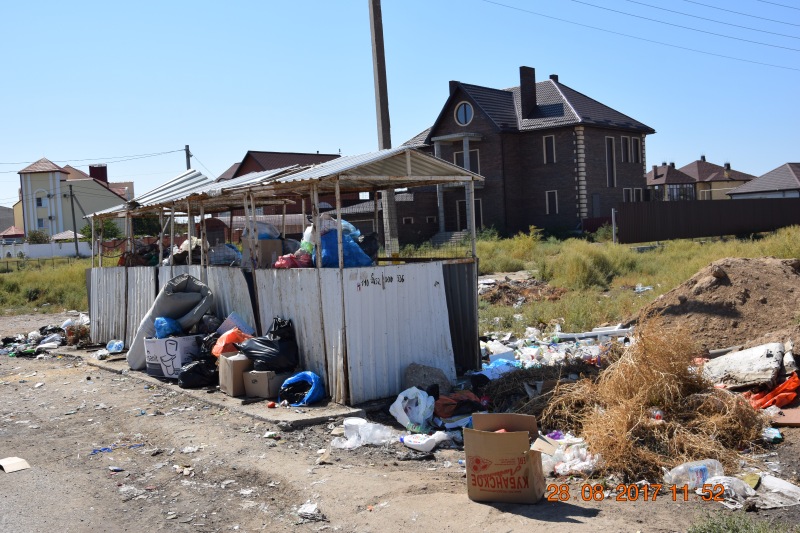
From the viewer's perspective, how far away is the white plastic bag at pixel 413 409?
7090mm

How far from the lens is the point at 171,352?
10102 mm

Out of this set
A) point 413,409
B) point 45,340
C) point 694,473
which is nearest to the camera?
point 694,473

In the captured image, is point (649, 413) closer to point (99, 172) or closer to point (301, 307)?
point (301, 307)

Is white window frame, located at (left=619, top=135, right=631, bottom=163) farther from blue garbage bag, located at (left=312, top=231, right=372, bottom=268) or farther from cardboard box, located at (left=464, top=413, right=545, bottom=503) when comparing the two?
cardboard box, located at (left=464, top=413, right=545, bottom=503)

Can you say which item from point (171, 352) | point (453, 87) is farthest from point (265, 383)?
point (453, 87)

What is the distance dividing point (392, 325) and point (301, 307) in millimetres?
1155

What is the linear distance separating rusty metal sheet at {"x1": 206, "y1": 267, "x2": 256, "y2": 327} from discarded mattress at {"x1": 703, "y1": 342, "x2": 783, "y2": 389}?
5636mm

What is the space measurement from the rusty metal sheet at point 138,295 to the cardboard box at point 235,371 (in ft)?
13.3

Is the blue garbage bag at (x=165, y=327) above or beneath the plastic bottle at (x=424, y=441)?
above

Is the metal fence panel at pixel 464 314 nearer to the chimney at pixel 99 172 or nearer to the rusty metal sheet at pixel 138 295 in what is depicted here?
the rusty metal sheet at pixel 138 295

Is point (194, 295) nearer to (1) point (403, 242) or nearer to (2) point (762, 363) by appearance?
(2) point (762, 363)
